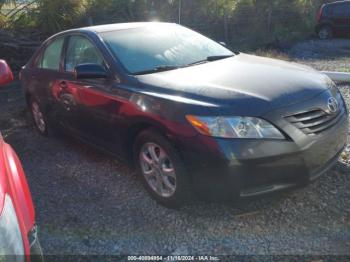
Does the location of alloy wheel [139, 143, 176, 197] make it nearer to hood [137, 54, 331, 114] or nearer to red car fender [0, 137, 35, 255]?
hood [137, 54, 331, 114]

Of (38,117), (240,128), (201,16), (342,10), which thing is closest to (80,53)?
(38,117)

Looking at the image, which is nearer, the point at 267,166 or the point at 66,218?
the point at 267,166

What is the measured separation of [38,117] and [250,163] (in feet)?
12.4

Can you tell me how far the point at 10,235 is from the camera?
1724 millimetres

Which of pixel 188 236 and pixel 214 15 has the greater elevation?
pixel 214 15

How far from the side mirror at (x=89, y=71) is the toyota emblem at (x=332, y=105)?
6.62 ft

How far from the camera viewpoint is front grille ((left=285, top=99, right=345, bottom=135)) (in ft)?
9.66

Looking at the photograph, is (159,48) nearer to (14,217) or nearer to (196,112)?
(196,112)

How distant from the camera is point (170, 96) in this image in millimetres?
3170

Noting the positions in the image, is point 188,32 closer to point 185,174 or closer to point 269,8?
point 185,174

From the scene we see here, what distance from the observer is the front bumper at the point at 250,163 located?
9.22 ft

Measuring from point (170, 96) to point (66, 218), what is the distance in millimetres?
1432

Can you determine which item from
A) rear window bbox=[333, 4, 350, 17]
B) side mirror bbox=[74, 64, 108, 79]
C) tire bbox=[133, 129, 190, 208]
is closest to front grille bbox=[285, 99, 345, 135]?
tire bbox=[133, 129, 190, 208]

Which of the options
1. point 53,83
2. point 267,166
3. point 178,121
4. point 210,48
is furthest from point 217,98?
point 53,83
